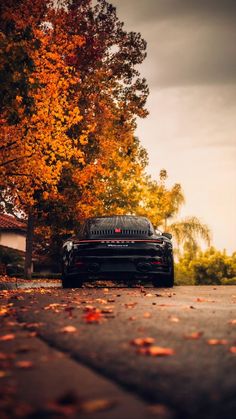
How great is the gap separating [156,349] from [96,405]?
1.53m

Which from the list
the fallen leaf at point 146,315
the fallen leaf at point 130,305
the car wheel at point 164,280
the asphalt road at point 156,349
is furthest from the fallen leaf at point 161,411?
the car wheel at point 164,280

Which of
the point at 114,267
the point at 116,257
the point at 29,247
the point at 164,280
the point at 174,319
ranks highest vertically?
the point at 29,247

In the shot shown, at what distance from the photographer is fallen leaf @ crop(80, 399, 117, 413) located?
2.68 m

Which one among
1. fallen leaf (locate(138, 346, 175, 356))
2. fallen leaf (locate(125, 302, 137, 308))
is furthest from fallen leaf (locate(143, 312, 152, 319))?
fallen leaf (locate(138, 346, 175, 356))

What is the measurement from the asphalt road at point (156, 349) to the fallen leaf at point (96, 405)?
0.07m

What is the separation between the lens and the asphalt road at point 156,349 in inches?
114

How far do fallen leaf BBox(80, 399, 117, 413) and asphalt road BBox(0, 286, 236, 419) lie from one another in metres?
0.07

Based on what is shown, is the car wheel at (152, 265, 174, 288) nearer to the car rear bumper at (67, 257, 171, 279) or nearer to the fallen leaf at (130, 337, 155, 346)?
the car rear bumper at (67, 257, 171, 279)

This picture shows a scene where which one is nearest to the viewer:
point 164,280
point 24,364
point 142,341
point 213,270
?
point 24,364

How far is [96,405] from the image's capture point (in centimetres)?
273

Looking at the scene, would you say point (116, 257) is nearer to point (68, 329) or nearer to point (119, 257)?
point (119, 257)

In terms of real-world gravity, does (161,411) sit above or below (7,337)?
below

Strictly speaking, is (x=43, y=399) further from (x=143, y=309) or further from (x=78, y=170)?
(x=78, y=170)

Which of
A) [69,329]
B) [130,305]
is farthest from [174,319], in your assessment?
[130,305]
